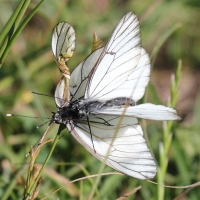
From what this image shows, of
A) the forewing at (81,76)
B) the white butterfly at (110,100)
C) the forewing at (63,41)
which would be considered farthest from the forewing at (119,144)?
the forewing at (63,41)

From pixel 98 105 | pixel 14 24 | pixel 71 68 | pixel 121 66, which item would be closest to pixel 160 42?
pixel 121 66

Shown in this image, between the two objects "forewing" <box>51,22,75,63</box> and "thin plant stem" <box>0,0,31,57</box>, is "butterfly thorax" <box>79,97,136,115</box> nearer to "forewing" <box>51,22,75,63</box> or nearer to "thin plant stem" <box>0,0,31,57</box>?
"forewing" <box>51,22,75,63</box>

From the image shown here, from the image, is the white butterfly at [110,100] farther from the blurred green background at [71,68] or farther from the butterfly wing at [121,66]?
the blurred green background at [71,68]

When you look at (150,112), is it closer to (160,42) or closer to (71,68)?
(160,42)

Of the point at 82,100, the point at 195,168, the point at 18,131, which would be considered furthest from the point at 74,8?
the point at 82,100

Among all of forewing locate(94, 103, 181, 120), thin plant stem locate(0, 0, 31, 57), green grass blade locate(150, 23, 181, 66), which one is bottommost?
forewing locate(94, 103, 181, 120)

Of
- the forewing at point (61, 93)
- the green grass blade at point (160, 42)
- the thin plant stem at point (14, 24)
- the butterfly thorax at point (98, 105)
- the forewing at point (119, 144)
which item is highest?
the thin plant stem at point (14, 24)

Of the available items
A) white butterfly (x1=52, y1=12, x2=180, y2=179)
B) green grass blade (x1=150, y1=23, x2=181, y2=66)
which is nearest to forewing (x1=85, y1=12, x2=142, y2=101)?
white butterfly (x1=52, y1=12, x2=180, y2=179)

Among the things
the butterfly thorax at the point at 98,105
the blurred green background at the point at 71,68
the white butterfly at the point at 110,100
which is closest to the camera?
the white butterfly at the point at 110,100
